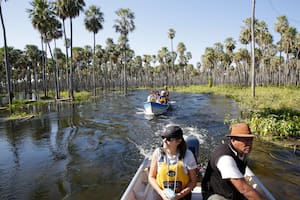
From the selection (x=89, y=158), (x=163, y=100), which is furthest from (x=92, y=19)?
(x=89, y=158)

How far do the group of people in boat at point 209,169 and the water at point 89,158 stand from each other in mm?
2989

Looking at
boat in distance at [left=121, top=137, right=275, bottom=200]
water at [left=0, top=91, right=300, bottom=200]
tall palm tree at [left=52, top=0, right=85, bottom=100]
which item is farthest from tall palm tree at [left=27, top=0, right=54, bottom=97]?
boat in distance at [left=121, top=137, right=275, bottom=200]

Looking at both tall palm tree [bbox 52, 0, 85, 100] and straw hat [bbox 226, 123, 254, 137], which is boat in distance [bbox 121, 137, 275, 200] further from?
tall palm tree [bbox 52, 0, 85, 100]

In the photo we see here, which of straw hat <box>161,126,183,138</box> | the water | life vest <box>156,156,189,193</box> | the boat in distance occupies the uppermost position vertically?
straw hat <box>161,126,183,138</box>

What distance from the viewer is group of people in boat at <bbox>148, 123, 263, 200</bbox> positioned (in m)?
2.68

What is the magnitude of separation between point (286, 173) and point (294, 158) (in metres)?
1.38

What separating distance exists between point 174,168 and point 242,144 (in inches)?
38.3

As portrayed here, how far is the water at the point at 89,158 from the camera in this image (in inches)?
241

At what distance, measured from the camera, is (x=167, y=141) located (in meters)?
3.12

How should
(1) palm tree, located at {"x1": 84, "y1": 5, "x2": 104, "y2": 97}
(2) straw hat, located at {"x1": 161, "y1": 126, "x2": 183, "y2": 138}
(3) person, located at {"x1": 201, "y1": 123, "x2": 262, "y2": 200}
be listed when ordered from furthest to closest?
(1) palm tree, located at {"x1": 84, "y1": 5, "x2": 104, "y2": 97} → (2) straw hat, located at {"x1": 161, "y1": 126, "x2": 183, "y2": 138} → (3) person, located at {"x1": 201, "y1": 123, "x2": 262, "y2": 200}

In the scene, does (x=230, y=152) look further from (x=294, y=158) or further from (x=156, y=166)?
(x=294, y=158)

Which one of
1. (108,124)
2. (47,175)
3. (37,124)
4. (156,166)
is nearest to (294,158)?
(156,166)

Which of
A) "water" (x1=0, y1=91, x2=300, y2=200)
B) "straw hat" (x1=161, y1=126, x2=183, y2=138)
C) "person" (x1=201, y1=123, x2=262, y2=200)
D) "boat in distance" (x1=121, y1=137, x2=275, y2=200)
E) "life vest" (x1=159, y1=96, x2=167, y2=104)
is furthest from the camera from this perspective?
"life vest" (x1=159, y1=96, x2=167, y2=104)

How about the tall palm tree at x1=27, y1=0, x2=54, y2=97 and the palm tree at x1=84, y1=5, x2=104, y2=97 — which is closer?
the tall palm tree at x1=27, y1=0, x2=54, y2=97
